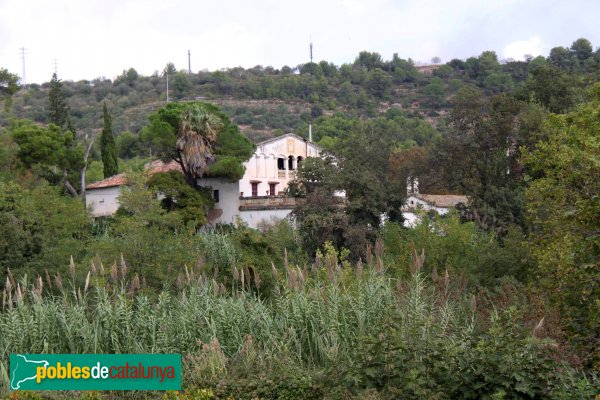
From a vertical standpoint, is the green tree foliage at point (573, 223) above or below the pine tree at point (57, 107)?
below

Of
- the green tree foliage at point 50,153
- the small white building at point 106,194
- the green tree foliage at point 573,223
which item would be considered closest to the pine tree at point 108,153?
the green tree foliage at point 50,153

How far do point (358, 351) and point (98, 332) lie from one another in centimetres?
430

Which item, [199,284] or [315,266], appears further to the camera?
[315,266]

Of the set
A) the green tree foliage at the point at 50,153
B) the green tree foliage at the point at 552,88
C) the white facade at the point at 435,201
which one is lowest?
the white facade at the point at 435,201

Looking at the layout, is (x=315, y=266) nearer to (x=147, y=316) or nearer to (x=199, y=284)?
(x=199, y=284)

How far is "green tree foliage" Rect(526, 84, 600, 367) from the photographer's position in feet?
32.6

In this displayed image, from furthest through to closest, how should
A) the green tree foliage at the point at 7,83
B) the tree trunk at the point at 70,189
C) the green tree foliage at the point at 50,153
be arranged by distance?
the tree trunk at the point at 70,189 → the green tree foliage at the point at 50,153 → the green tree foliage at the point at 7,83

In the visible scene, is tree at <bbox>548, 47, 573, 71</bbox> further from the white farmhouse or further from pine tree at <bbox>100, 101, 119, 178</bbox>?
pine tree at <bbox>100, 101, 119, 178</bbox>

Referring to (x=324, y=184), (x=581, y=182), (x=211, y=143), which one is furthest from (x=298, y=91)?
(x=581, y=182)

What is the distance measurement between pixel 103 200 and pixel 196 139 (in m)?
11.2

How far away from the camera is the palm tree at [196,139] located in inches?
1658

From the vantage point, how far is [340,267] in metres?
15.6

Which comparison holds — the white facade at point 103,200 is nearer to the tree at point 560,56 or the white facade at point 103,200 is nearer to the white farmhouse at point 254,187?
the white farmhouse at point 254,187

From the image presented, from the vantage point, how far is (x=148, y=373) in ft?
30.1
